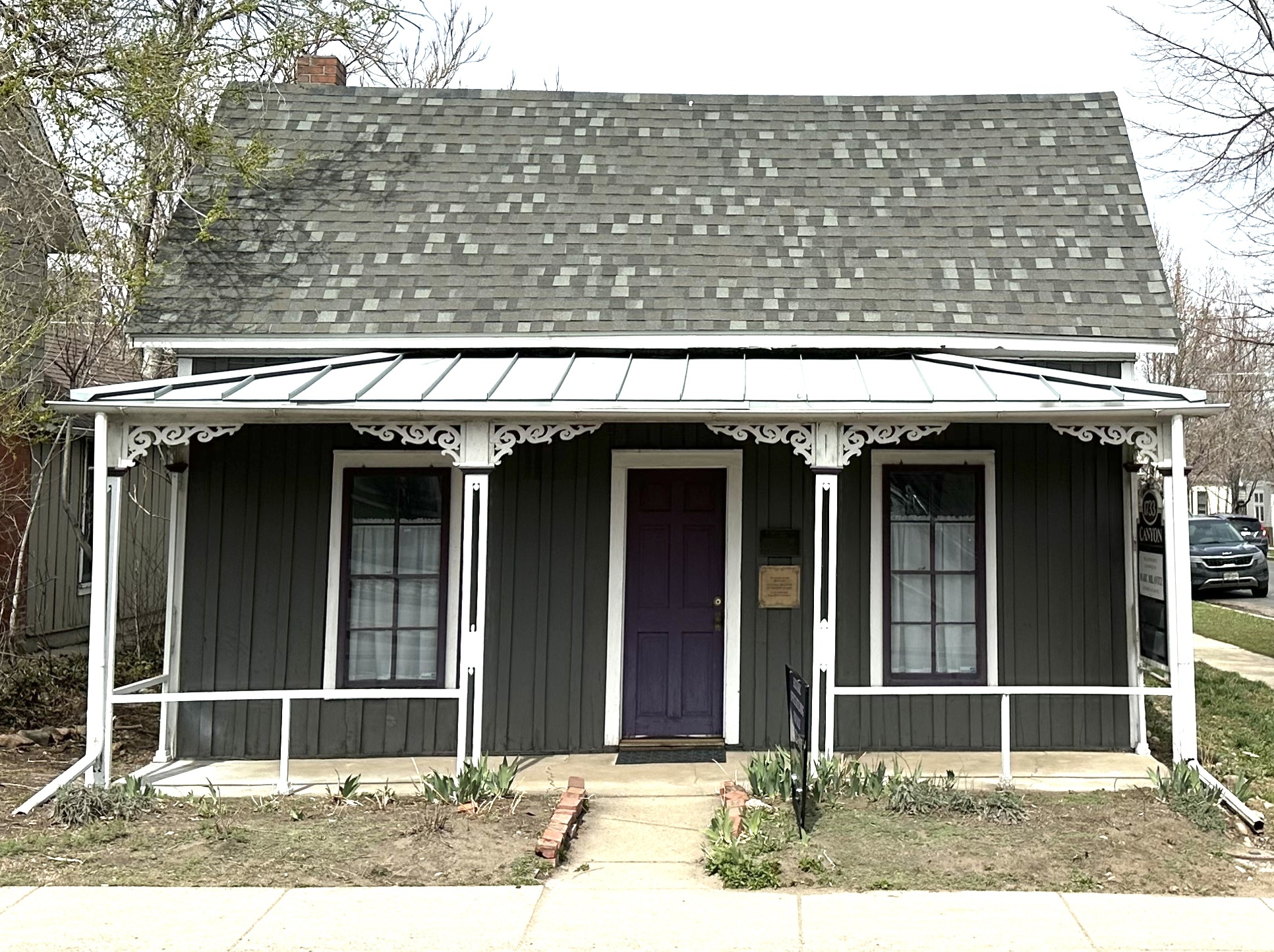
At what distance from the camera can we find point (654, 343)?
367 inches

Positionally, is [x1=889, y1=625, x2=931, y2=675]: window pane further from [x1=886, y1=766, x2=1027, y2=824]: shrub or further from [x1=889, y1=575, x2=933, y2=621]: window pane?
[x1=886, y1=766, x2=1027, y2=824]: shrub

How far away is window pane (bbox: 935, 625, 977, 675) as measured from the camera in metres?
9.29

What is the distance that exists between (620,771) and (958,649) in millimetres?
3089

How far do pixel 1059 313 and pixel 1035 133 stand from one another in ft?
8.89

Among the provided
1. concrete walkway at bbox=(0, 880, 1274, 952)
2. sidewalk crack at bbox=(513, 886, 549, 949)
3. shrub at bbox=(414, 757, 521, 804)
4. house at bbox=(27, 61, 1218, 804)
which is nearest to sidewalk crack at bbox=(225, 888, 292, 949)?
concrete walkway at bbox=(0, 880, 1274, 952)

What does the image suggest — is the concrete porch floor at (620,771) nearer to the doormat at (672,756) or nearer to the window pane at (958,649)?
the doormat at (672,756)

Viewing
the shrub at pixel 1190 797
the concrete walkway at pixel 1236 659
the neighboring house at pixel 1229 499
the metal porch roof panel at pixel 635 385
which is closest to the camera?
the shrub at pixel 1190 797

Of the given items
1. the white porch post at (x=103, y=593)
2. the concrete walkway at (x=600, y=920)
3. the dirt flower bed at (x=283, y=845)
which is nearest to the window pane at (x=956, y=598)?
the concrete walkway at (x=600, y=920)

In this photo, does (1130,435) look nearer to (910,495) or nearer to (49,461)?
(910,495)

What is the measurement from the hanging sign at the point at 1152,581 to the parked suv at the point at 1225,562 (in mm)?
18679

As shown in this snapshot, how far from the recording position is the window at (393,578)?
9.20 metres

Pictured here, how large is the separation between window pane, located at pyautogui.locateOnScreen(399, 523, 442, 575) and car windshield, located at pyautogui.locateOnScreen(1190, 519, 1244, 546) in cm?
2181

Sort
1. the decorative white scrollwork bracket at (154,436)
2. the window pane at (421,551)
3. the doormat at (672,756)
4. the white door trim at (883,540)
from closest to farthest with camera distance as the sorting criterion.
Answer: the decorative white scrollwork bracket at (154,436) < the doormat at (672,756) < the white door trim at (883,540) < the window pane at (421,551)

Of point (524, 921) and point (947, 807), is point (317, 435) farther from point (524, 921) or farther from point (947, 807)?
point (947, 807)
